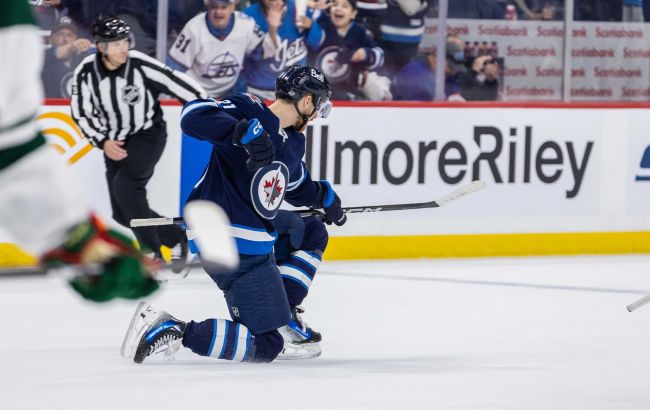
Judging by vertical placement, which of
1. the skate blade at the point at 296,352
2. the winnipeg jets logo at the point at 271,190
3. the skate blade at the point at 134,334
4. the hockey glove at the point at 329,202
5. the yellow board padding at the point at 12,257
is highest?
the winnipeg jets logo at the point at 271,190

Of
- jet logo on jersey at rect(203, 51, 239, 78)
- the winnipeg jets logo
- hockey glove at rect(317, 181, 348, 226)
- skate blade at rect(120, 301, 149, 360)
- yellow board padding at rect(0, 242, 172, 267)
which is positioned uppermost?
jet logo on jersey at rect(203, 51, 239, 78)

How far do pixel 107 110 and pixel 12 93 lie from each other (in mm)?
4599

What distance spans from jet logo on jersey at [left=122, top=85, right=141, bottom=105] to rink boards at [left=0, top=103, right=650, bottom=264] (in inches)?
10.7

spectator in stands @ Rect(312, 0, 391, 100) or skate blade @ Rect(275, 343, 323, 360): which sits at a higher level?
spectator in stands @ Rect(312, 0, 391, 100)

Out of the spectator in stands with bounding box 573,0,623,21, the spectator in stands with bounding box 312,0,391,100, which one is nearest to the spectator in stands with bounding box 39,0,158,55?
the spectator in stands with bounding box 312,0,391,100

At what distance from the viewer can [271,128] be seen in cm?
355

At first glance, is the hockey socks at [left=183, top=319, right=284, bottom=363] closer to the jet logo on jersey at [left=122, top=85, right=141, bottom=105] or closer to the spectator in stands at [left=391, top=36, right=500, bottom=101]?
the jet logo on jersey at [left=122, top=85, right=141, bottom=105]

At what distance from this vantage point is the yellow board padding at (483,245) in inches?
245

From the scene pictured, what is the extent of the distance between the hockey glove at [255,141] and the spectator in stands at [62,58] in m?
2.78

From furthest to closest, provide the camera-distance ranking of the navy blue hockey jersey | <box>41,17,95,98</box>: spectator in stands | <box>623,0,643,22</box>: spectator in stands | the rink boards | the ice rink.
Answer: <box>623,0,643,22</box>: spectator in stands < the rink boards < <box>41,17,95,98</box>: spectator in stands < the navy blue hockey jersey < the ice rink

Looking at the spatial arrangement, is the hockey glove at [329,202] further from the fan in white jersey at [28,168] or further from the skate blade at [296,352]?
the fan in white jersey at [28,168]

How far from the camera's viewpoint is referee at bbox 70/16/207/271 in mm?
5551

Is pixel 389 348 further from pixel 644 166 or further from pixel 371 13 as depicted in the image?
pixel 644 166

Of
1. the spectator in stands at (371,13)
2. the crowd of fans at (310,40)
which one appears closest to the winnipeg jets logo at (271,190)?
the crowd of fans at (310,40)
